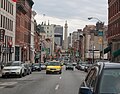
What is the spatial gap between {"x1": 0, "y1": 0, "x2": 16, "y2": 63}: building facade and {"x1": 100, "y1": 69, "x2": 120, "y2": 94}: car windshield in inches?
1963

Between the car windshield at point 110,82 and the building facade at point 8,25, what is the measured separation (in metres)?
49.9

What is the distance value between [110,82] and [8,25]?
59233 mm

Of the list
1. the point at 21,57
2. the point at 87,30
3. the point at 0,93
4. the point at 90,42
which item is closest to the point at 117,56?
the point at 21,57

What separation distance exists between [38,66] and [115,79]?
55.3m

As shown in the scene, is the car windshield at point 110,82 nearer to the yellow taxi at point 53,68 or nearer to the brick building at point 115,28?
the yellow taxi at point 53,68

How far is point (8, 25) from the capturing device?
65.4 metres

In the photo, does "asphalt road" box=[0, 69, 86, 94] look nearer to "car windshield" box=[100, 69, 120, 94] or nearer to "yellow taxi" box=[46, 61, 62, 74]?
"car windshield" box=[100, 69, 120, 94]

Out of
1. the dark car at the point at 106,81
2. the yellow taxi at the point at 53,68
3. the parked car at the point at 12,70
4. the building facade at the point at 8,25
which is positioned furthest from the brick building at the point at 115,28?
the dark car at the point at 106,81

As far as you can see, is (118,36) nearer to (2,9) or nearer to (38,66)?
(38,66)

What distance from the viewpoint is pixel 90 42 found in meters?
129

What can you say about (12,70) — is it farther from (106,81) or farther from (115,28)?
(115,28)

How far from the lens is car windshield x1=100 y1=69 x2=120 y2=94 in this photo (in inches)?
271

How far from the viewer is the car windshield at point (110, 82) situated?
6895 mm

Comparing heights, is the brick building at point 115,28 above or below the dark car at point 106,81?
above
